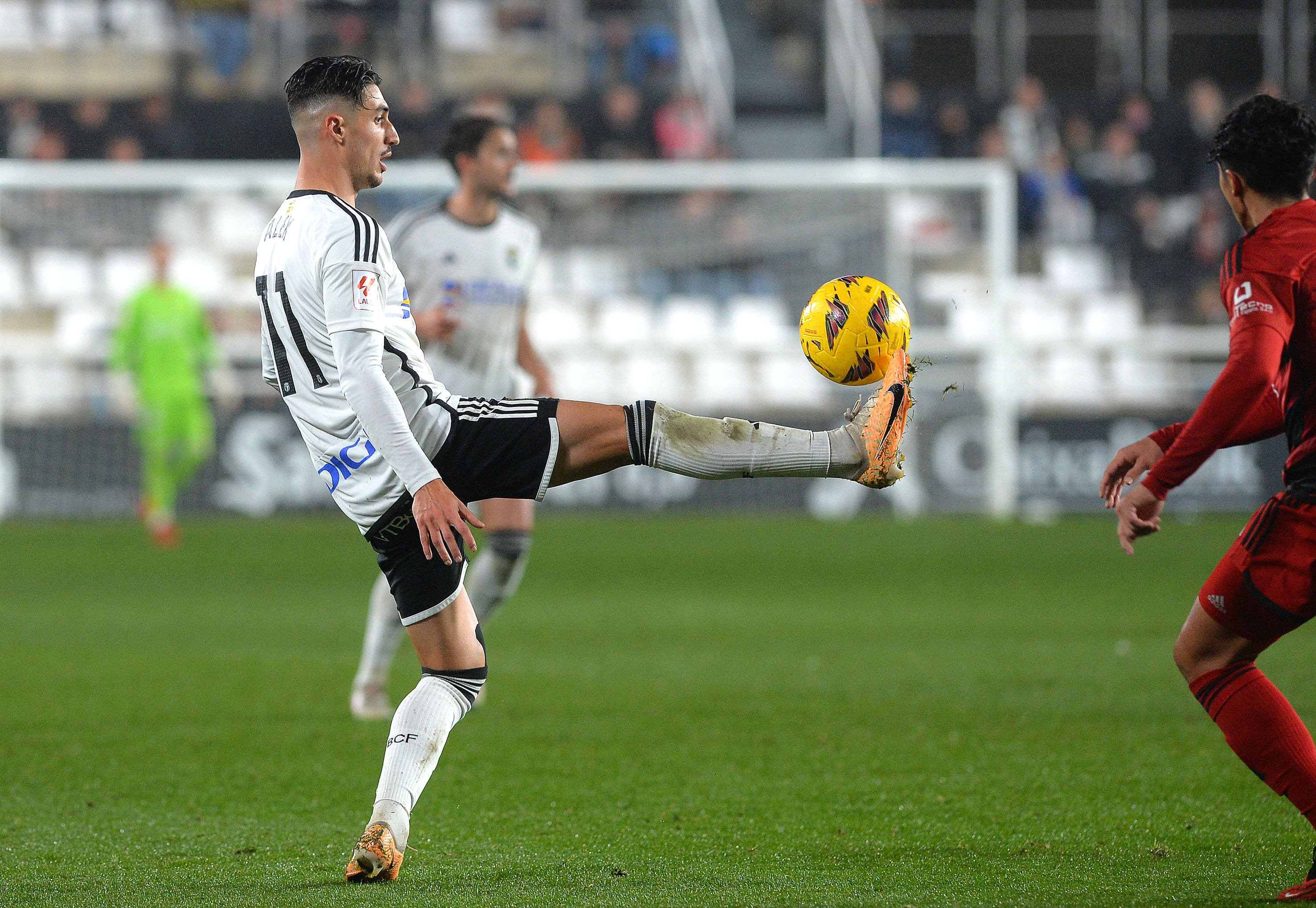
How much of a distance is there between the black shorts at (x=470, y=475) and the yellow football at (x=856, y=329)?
837 mm

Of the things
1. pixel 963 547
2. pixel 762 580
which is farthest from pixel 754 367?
pixel 762 580

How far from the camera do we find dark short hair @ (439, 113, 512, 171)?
6496 millimetres

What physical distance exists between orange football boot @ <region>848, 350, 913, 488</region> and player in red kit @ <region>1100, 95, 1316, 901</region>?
0.50m

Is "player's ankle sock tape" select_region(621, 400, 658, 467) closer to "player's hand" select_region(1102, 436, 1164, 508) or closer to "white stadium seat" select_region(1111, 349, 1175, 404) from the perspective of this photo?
"player's hand" select_region(1102, 436, 1164, 508)

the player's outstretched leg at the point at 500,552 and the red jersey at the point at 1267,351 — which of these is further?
the player's outstretched leg at the point at 500,552

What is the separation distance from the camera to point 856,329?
4.30m

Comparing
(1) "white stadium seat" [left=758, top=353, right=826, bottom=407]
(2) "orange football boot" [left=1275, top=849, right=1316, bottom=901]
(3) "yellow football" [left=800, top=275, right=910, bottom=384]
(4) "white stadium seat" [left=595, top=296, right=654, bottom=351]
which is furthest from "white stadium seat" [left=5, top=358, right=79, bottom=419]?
(2) "orange football boot" [left=1275, top=849, right=1316, bottom=901]

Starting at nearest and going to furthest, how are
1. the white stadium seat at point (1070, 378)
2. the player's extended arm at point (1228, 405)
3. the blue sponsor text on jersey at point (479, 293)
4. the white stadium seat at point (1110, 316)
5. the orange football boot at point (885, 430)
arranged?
the player's extended arm at point (1228, 405) < the orange football boot at point (885, 430) < the blue sponsor text on jersey at point (479, 293) < the white stadium seat at point (1070, 378) < the white stadium seat at point (1110, 316)

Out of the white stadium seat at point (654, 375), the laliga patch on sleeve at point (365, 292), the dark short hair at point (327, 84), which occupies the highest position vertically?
the dark short hair at point (327, 84)

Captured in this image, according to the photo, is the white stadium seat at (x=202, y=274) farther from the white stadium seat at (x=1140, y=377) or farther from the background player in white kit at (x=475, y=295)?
the background player in white kit at (x=475, y=295)

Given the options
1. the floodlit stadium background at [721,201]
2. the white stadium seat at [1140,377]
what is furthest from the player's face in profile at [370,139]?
the white stadium seat at [1140,377]

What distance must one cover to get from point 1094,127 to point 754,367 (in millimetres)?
6892

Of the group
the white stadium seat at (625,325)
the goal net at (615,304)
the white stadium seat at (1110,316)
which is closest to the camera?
the goal net at (615,304)

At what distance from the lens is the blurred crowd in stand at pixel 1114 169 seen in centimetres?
1872
